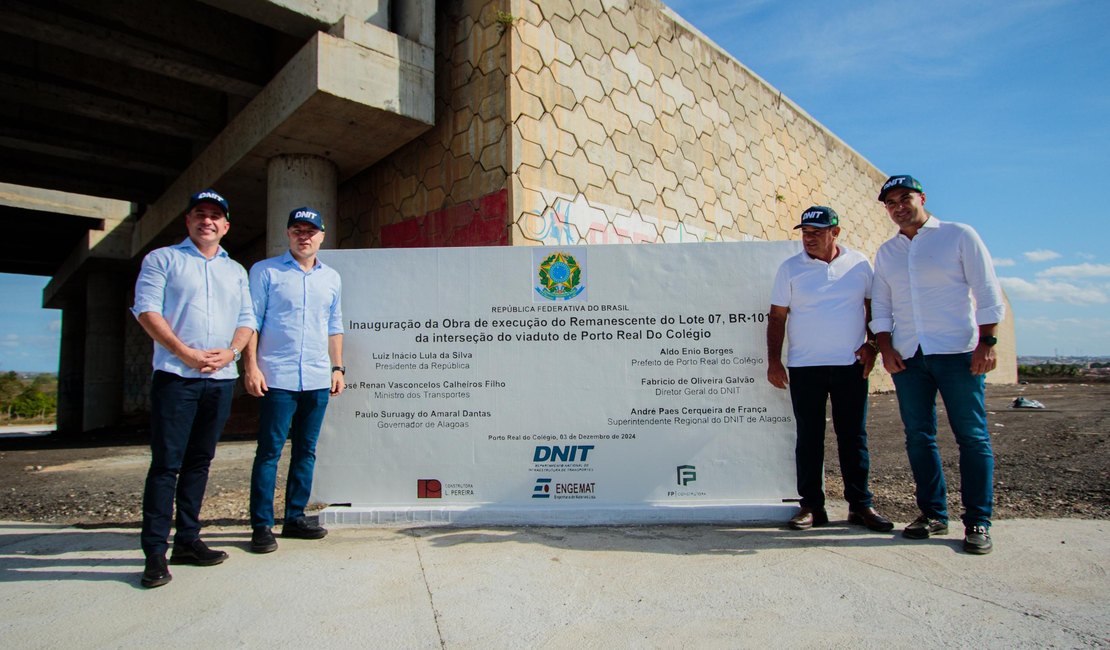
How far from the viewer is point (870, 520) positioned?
7.74 ft

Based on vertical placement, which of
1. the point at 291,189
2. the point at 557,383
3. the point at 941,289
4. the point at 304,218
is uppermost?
the point at 291,189

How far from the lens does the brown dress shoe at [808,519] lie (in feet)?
7.83

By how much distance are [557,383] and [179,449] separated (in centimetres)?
138

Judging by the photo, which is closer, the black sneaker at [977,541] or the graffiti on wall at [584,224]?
the black sneaker at [977,541]

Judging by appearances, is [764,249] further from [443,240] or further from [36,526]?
[36,526]

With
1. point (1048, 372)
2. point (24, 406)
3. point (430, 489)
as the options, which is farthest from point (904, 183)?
point (24, 406)

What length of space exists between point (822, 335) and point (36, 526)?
11.6 ft

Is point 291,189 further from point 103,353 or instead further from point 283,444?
point 103,353

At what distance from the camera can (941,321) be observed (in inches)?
88.6

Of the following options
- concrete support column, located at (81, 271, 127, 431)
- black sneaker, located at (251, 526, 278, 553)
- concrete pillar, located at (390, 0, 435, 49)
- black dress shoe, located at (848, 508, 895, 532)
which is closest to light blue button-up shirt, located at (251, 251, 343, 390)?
black sneaker, located at (251, 526, 278, 553)

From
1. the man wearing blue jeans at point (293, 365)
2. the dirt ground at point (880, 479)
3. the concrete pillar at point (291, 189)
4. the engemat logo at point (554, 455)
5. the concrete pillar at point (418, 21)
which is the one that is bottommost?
the dirt ground at point (880, 479)

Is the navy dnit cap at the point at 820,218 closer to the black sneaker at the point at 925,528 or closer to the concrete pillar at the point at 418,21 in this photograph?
the black sneaker at the point at 925,528

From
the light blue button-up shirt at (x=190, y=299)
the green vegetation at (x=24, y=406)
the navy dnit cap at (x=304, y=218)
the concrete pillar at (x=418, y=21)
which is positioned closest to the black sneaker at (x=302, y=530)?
the light blue button-up shirt at (x=190, y=299)

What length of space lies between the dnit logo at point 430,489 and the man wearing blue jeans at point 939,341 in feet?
5.95
